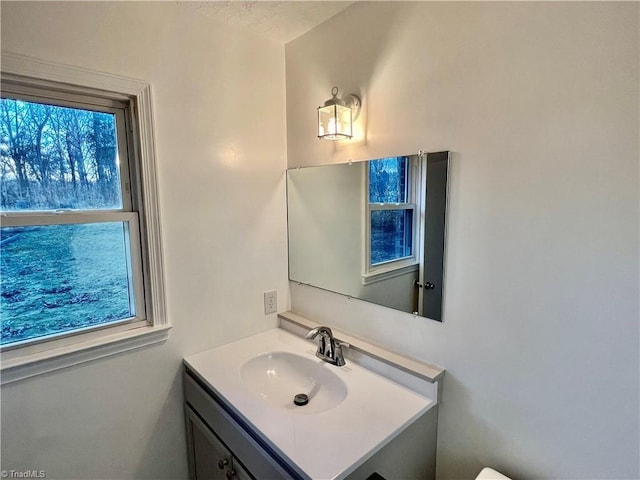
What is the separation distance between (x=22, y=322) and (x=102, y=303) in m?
0.24

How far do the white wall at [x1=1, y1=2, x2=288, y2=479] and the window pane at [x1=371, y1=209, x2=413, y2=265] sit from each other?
58 cm

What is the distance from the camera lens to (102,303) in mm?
1285

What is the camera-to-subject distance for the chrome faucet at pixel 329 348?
4.45 ft

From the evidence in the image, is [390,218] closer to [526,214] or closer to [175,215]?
[526,214]

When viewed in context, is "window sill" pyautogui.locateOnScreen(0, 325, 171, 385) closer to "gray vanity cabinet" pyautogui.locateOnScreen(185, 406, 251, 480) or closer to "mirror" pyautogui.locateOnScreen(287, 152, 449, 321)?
"gray vanity cabinet" pyautogui.locateOnScreen(185, 406, 251, 480)

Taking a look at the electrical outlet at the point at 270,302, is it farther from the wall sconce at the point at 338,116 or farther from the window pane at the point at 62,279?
the wall sconce at the point at 338,116

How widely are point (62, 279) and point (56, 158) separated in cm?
43

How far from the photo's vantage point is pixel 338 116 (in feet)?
4.31

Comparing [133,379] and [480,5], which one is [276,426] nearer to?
[133,379]

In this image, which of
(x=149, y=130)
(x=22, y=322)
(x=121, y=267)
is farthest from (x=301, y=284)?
(x=22, y=322)

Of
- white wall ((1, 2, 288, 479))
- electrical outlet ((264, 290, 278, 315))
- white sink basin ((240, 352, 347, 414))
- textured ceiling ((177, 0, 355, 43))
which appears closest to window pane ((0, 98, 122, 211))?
white wall ((1, 2, 288, 479))

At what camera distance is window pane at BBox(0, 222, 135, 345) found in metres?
1.11

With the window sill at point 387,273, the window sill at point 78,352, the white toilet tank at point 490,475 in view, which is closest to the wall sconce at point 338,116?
the window sill at point 387,273

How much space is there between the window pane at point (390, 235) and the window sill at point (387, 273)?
42 millimetres
